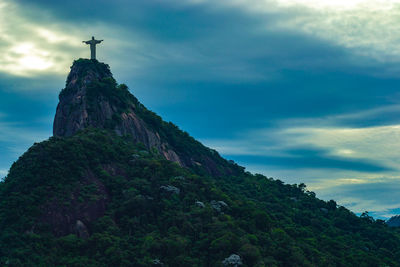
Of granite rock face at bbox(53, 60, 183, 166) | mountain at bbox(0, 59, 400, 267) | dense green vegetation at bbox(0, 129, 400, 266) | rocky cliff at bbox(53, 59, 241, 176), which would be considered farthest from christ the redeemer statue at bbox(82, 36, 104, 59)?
dense green vegetation at bbox(0, 129, 400, 266)

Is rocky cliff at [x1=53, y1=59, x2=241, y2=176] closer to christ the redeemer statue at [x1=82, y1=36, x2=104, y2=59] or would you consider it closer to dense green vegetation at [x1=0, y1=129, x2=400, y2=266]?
christ the redeemer statue at [x1=82, y1=36, x2=104, y2=59]

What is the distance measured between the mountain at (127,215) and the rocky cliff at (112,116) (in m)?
0.39

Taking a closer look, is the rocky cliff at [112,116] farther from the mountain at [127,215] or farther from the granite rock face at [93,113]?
the mountain at [127,215]

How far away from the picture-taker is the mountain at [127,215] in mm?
72625

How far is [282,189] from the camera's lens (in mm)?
164000

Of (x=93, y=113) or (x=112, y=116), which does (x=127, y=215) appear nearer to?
(x=112, y=116)

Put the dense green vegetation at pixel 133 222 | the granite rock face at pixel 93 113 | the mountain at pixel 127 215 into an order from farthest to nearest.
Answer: the granite rock face at pixel 93 113 < the mountain at pixel 127 215 < the dense green vegetation at pixel 133 222

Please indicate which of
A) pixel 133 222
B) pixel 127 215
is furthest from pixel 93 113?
pixel 133 222

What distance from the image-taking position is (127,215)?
84.0m

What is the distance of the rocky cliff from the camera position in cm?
12581

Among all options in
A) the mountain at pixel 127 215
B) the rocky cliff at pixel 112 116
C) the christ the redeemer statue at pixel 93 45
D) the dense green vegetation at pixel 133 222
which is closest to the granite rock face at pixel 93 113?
the rocky cliff at pixel 112 116

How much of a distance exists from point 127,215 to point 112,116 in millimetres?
48481

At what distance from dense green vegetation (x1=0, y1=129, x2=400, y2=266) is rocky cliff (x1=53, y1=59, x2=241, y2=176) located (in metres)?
9.99

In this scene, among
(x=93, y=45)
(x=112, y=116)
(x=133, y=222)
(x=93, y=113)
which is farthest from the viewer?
(x=93, y=45)
